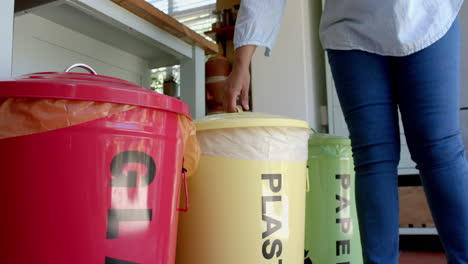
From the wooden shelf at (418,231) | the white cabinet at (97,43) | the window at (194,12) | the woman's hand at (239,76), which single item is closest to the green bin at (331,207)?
the woman's hand at (239,76)

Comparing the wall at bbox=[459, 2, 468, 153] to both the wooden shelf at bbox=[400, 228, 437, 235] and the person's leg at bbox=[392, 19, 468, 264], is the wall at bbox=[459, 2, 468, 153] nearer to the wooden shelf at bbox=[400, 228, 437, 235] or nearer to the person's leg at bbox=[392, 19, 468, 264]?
the wooden shelf at bbox=[400, 228, 437, 235]

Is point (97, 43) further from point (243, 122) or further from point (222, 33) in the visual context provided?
point (222, 33)

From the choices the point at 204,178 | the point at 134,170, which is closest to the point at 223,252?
the point at 204,178

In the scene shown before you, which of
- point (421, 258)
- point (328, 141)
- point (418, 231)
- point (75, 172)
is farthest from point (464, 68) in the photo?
point (75, 172)

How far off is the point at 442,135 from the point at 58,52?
1.31m

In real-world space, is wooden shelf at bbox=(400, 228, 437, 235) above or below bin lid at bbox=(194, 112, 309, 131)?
below

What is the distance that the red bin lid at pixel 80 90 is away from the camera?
59 cm

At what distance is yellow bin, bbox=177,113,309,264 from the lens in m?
→ 0.91

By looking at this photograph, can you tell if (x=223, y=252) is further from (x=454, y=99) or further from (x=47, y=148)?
(x=454, y=99)

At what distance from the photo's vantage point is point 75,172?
0.60m

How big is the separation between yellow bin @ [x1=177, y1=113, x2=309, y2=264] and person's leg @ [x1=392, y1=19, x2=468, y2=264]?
29 cm

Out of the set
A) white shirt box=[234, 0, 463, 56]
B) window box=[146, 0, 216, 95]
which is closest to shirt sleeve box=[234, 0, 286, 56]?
white shirt box=[234, 0, 463, 56]

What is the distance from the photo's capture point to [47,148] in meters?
0.59

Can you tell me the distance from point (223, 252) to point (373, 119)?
0.46 metres
